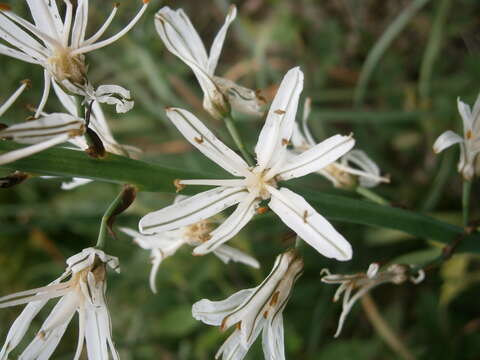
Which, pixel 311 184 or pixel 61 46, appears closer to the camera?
pixel 61 46

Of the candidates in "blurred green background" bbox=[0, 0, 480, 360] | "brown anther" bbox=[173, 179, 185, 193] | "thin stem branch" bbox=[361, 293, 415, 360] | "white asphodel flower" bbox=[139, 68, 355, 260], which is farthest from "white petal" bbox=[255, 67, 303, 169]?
"thin stem branch" bbox=[361, 293, 415, 360]

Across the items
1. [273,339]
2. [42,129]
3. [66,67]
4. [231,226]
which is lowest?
[273,339]

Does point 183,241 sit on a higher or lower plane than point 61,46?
lower

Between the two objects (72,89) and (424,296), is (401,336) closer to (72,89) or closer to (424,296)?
(424,296)

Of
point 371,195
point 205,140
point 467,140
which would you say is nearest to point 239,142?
point 205,140

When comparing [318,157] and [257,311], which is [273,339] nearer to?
[257,311]

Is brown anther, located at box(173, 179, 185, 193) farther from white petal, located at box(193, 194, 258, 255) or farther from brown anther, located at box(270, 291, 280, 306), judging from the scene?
brown anther, located at box(270, 291, 280, 306)

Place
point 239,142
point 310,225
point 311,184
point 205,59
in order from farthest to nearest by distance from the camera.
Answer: point 311,184 < point 205,59 < point 239,142 < point 310,225
